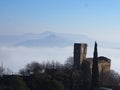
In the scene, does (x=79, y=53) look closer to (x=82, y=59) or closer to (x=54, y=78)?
(x=82, y=59)

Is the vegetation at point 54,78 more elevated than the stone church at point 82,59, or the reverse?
the stone church at point 82,59

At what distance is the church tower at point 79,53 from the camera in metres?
135

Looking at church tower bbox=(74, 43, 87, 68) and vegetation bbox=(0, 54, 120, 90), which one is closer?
vegetation bbox=(0, 54, 120, 90)

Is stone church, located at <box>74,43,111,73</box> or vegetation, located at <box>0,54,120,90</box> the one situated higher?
stone church, located at <box>74,43,111,73</box>

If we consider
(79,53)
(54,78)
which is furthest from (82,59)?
(54,78)

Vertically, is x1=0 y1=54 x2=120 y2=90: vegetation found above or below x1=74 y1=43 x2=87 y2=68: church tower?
below

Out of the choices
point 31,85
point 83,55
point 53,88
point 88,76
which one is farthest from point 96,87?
point 83,55

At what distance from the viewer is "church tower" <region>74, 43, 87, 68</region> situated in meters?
135

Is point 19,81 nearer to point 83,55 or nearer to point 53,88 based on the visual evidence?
point 53,88

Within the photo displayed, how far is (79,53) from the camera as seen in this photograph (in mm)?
138125

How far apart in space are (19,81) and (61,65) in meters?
80.3

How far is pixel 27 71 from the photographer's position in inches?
4798

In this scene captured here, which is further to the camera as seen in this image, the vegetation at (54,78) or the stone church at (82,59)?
the stone church at (82,59)

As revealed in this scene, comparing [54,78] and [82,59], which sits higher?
[82,59]
